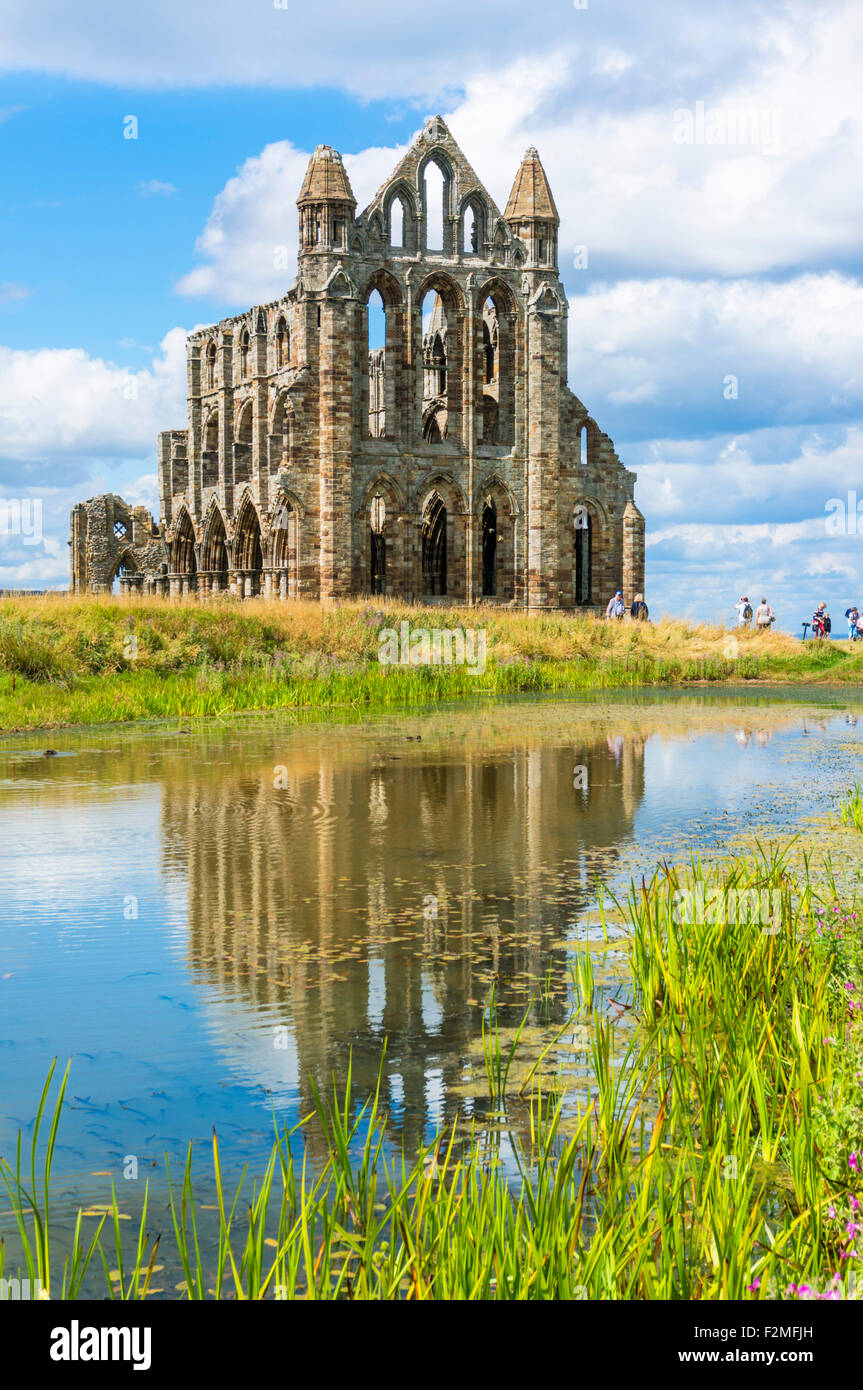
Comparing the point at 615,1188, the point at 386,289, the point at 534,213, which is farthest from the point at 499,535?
the point at 615,1188

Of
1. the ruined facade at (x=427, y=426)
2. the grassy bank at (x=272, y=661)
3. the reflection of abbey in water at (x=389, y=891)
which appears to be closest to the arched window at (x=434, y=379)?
the ruined facade at (x=427, y=426)

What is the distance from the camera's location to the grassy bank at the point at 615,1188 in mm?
3324

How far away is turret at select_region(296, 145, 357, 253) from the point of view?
43531mm

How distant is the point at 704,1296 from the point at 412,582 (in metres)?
43.1

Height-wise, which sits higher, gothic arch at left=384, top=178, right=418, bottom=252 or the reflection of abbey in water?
gothic arch at left=384, top=178, right=418, bottom=252

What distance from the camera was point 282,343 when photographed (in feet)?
167

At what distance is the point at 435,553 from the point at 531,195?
1258 cm

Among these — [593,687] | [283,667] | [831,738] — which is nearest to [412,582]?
[593,687]

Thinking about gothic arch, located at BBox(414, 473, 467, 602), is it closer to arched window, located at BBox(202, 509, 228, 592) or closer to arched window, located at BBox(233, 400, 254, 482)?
arched window, located at BBox(233, 400, 254, 482)

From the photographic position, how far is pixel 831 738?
18969 millimetres

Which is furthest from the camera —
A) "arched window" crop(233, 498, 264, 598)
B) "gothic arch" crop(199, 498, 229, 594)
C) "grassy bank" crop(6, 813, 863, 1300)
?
"gothic arch" crop(199, 498, 229, 594)

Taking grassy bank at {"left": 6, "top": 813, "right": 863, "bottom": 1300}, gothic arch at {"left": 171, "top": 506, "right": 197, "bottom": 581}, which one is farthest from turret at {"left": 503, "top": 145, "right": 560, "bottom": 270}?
grassy bank at {"left": 6, "top": 813, "right": 863, "bottom": 1300}

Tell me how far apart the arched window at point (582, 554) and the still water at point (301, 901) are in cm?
3217

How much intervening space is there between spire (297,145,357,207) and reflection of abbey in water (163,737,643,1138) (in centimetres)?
3219
